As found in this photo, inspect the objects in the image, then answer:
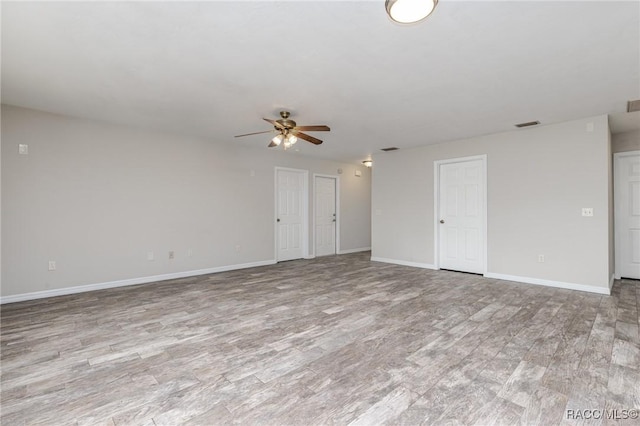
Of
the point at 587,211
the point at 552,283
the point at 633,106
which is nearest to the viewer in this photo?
the point at 633,106

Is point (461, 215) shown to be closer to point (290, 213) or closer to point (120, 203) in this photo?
point (290, 213)

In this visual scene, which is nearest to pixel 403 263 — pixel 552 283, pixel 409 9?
pixel 552 283

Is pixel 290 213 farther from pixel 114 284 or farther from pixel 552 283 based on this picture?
pixel 552 283

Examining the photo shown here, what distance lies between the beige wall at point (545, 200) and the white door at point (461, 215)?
16cm

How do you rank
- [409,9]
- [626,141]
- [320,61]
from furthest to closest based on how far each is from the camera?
[626,141], [320,61], [409,9]

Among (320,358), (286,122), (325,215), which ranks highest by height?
(286,122)

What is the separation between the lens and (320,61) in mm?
2623

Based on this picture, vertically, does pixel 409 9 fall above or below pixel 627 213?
above

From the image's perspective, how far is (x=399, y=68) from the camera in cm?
275

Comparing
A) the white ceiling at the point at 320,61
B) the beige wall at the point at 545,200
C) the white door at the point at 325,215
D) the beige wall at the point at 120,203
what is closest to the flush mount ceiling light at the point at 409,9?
the white ceiling at the point at 320,61

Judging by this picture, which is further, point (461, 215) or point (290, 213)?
point (290, 213)

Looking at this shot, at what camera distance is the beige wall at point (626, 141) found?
15.7 ft

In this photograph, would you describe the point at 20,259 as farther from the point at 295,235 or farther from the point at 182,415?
the point at 295,235

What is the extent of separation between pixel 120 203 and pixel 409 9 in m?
4.70
